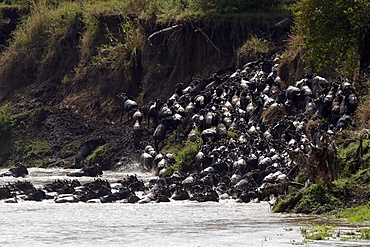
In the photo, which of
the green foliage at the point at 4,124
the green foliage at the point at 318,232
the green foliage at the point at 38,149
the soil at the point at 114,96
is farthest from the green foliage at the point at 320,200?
the green foliage at the point at 4,124

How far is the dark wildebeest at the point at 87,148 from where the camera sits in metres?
43.3

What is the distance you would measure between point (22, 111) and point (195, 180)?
21425mm

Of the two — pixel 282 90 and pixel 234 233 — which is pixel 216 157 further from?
pixel 234 233

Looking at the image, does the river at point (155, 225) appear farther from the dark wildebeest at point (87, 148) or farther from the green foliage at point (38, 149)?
the green foliage at point (38, 149)

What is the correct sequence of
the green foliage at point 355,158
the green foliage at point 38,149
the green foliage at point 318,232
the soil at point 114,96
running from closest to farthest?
the green foliage at point 318,232, the green foliage at point 355,158, the soil at point 114,96, the green foliage at point 38,149

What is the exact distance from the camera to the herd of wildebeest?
92.7 ft

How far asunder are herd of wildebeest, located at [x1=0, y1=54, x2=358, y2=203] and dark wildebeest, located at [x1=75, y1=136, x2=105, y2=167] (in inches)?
1.5

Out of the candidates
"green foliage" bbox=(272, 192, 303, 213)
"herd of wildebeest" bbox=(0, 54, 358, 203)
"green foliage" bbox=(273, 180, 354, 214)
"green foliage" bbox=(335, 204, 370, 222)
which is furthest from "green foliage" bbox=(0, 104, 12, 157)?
"green foliage" bbox=(335, 204, 370, 222)

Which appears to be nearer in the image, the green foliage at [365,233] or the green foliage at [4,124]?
the green foliage at [365,233]

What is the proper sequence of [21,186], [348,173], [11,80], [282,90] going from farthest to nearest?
[11,80]
[282,90]
[21,186]
[348,173]

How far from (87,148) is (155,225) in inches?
807

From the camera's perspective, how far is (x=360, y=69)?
→ 34.8 m

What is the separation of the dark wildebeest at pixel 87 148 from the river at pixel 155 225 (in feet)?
45.5

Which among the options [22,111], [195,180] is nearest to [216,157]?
[195,180]
